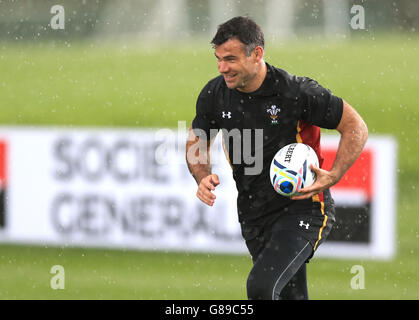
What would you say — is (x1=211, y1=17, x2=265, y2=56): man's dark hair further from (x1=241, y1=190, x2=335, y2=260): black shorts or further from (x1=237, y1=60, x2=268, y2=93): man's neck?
(x1=241, y1=190, x2=335, y2=260): black shorts

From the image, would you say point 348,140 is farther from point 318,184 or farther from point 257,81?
point 257,81

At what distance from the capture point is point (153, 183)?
35.9ft

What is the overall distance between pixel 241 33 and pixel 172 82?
14.9 m

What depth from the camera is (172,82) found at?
20.7m

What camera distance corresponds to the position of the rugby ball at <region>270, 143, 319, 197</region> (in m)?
5.81

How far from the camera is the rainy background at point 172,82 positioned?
11.3 m

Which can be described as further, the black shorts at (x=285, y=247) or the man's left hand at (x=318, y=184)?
the man's left hand at (x=318, y=184)

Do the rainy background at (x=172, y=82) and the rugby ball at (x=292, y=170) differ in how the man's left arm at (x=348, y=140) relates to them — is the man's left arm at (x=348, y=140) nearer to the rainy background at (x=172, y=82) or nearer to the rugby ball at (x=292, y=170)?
the rugby ball at (x=292, y=170)

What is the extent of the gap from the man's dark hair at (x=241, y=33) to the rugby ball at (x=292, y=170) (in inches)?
30.8

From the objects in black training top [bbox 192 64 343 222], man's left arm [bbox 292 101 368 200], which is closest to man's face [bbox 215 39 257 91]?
black training top [bbox 192 64 343 222]

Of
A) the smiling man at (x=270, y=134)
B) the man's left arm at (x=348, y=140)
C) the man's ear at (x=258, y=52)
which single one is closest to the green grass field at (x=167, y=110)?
the smiling man at (x=270, y=134)

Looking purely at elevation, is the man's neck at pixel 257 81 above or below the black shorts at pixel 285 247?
above

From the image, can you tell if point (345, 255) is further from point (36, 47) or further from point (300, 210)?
point (36, 47)
